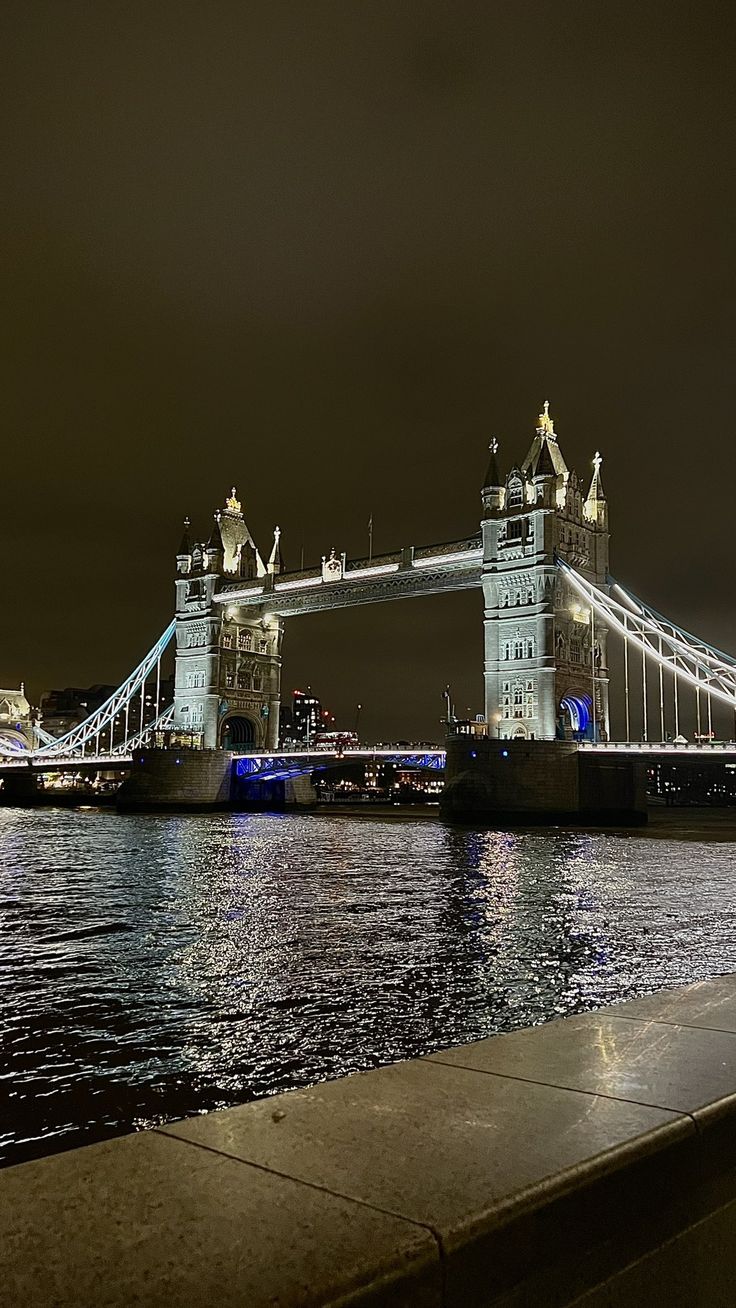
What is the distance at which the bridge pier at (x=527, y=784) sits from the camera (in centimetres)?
4394

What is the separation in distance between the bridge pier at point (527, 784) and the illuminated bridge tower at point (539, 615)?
5.77 metres

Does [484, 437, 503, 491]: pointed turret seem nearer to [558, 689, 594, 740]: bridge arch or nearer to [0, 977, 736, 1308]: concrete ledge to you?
[558, 689, 594, 740]: bridge arch

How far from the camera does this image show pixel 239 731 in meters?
73.2

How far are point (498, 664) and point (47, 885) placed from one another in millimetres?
37268

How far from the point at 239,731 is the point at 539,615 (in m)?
28.1

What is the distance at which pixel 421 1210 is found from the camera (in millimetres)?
1741

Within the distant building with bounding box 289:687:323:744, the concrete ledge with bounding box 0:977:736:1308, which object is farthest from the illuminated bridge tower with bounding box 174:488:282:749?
the distant building with bounding box 289:687:323:744

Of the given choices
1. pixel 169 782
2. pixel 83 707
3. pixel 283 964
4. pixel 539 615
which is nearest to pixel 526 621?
pixel 539 615

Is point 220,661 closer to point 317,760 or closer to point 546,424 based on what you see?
point 317,760

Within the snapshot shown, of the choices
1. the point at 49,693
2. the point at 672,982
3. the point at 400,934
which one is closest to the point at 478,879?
the point at 400,934

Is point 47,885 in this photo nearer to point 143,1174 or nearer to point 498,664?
point 143,1174

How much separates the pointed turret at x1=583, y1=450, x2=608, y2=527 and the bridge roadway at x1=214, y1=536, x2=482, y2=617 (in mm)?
6498

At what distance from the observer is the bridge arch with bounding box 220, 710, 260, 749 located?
70312 mm

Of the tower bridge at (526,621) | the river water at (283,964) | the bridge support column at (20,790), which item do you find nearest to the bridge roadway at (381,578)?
the tower bridge at (526,621)
